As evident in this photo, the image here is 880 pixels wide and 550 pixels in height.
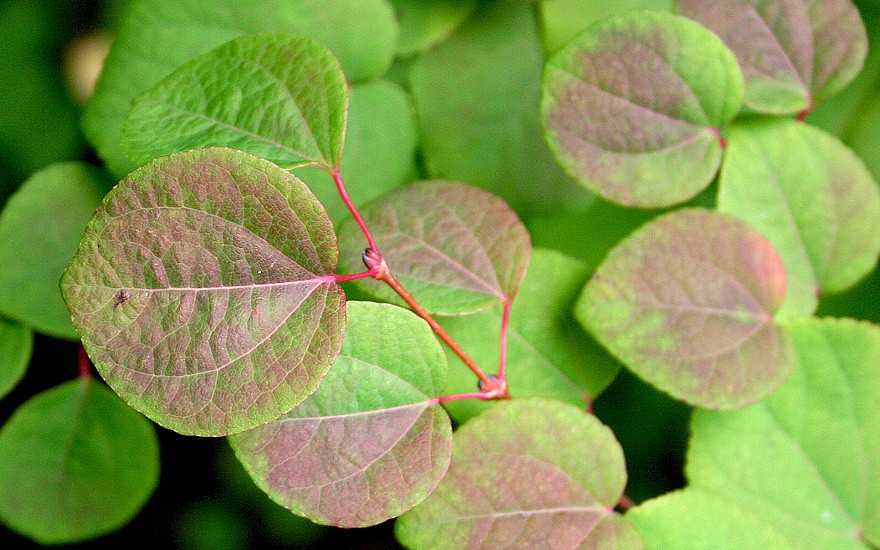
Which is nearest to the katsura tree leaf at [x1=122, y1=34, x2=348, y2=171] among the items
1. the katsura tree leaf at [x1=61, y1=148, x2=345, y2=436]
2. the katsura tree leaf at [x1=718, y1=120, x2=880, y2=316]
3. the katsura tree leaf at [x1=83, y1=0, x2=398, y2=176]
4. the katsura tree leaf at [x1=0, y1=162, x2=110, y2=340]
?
the katsura tree leaf at [x1=61, y1=148, x2=345, y2=436]

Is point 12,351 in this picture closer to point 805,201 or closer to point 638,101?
point 638,101

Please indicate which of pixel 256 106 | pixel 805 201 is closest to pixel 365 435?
pixel 256 106

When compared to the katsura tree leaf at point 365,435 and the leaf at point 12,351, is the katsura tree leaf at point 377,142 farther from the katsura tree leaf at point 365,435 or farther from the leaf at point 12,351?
the leaf at point 12,351

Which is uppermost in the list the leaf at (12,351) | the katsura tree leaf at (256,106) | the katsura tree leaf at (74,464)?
the katsura tree leaf at (256,106)

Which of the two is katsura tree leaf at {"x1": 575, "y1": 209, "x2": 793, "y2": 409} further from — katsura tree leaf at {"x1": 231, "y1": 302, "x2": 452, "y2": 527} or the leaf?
the leaf

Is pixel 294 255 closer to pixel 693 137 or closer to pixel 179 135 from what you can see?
pixel 179 135

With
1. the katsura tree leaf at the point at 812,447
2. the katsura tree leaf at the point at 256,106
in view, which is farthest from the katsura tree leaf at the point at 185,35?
the katsura tree leaf at the point at 812,447

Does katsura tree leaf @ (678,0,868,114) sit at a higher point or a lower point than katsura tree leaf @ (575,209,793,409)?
higher
